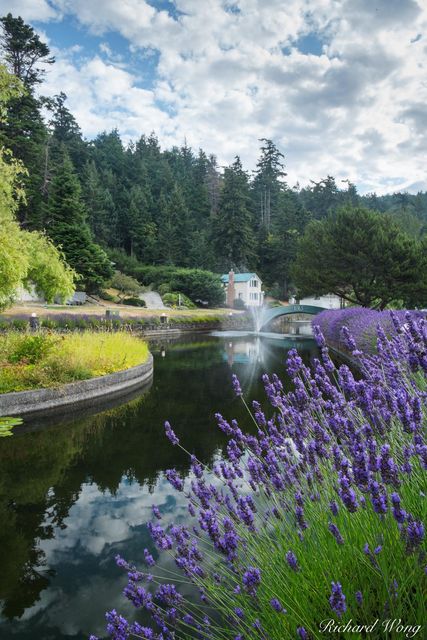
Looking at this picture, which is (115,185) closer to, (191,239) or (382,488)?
(191,239)

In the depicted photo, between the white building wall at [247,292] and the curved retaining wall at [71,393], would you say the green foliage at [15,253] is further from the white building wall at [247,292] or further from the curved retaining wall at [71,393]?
the white building wall at [247,292]

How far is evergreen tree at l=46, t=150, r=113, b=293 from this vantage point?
38000 mm

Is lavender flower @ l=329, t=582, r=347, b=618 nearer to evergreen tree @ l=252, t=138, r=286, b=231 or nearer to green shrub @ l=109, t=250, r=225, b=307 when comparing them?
green shrub @ l=109, t=250, r=225, b=307

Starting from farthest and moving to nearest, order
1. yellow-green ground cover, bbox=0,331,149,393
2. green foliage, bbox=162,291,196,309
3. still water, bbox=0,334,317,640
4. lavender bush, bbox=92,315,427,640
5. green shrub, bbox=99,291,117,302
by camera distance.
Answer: green foliage, bbox=162,291,196,309 → green shrub, bbox=99,291,117,302 → yellow-green ground cover, bbox=0,331,149,393 → still water, bbox=0,334,317,640 → lavender bush, bbox=92,315,427,640

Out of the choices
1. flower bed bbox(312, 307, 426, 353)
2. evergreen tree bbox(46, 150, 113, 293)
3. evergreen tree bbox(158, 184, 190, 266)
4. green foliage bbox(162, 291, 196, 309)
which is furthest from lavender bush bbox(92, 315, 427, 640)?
evergreen tree bbox(158, 184, 190, 266)

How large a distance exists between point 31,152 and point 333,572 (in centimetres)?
4955

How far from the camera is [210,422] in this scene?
854 centimetres

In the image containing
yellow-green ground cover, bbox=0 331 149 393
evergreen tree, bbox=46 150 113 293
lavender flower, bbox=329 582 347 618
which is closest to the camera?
lavender flower, bbox=329 582 347 618

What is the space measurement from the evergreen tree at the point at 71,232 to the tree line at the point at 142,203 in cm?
10

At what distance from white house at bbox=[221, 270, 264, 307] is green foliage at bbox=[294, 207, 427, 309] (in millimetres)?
20543

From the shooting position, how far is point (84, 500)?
17.0ft

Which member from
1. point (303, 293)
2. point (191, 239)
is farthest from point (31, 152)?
point (303, 293)

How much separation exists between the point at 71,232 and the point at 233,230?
31.0 metres

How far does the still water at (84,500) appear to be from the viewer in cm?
343
